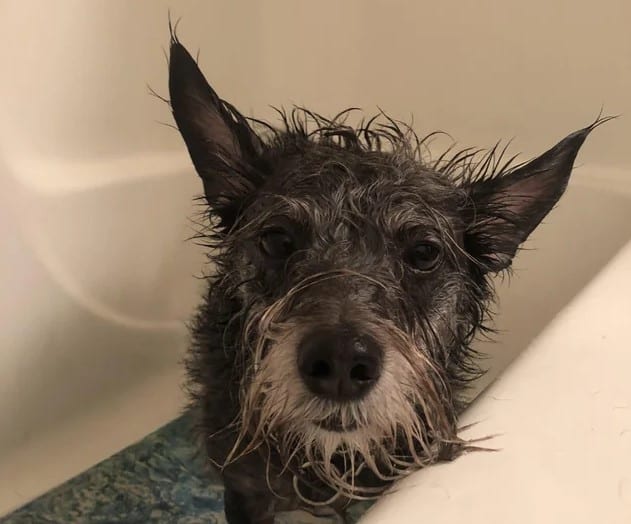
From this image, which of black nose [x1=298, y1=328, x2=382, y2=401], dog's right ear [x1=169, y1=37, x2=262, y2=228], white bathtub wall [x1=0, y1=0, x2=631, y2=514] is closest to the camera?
black nose [x1=298, y1=328, x2=382, y2=401]

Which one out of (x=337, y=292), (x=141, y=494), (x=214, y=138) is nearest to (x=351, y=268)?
(x=337, y=292)

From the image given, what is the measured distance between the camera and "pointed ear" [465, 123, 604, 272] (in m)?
1.75

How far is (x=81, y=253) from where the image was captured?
8.28 feet

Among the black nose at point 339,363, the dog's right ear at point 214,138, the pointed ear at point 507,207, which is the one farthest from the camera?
the pointed ear at point 507,207

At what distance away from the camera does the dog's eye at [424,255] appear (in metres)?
1.68

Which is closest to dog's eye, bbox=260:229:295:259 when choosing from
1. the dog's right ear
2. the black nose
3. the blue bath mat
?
the dog's right ear

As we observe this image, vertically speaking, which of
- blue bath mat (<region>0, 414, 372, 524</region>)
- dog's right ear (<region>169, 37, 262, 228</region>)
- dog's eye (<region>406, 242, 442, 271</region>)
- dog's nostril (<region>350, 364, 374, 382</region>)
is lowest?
blue bath mat (<region>0, 414, 372, 524</region>)

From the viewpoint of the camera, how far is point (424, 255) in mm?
1688

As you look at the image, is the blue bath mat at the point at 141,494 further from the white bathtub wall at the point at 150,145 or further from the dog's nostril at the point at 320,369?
the dog's nostril at the point at 320,369

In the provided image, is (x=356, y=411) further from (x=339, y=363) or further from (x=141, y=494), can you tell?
(x=141, y=494)

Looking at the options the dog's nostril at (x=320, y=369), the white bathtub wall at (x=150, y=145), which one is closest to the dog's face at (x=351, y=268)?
the dog's nostril at (x=320, y=369)

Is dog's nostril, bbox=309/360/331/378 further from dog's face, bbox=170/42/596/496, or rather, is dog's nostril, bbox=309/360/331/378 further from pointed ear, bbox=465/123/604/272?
A: pointed ear, bbox=465/123/604/272

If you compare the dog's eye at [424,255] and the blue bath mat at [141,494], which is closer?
the dog's eye at [424,255]

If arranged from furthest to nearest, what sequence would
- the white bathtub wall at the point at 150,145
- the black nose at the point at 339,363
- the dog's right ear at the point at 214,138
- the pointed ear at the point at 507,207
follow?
the white bathtub wall at the point at 150,145 → the pointed ear at the point at 507,207 → the dog's right ear at the point at 214,138 → the black nose at the point at 339,363
